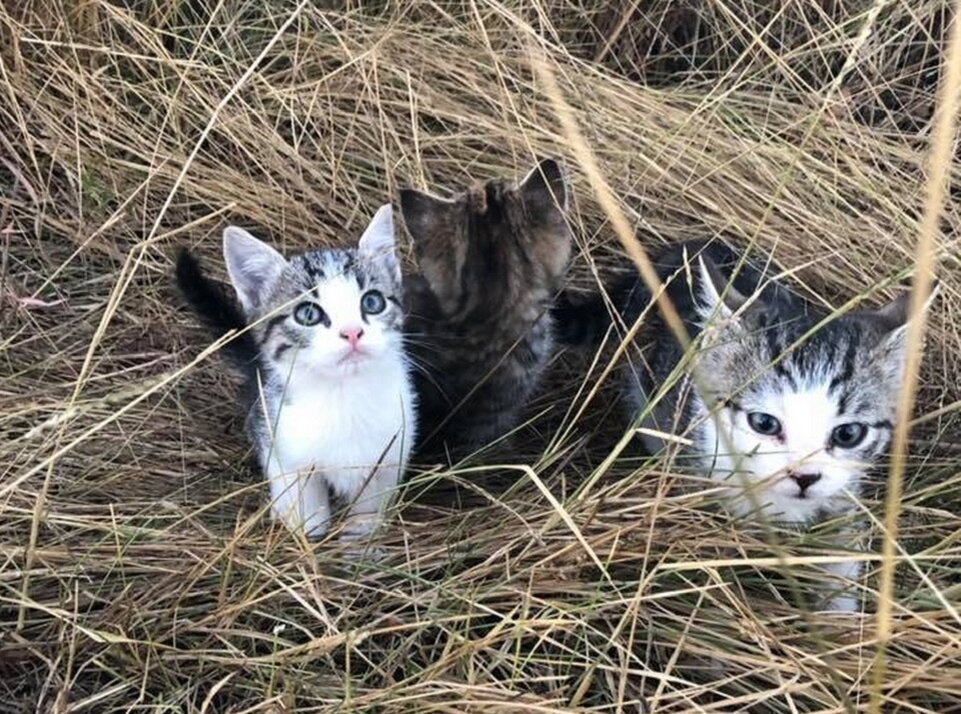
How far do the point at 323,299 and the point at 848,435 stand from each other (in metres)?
0.97

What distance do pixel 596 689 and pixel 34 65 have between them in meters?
2.22

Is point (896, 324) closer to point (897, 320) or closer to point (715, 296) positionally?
point (897, 320)

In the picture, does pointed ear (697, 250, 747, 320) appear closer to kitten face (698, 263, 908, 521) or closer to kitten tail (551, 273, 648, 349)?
kitten face (698, 263, 908, 521)

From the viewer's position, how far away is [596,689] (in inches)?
70.4

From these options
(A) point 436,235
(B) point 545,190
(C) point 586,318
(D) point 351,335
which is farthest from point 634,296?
(D) point 351,335

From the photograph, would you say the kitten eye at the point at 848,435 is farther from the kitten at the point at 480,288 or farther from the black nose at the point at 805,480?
the kitten at the point at 480,288

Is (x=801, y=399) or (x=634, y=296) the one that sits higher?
(x=634, y=296)

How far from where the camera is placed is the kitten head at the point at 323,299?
7.06 ft

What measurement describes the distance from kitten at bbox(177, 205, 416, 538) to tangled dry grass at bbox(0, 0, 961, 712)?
4.0 inches

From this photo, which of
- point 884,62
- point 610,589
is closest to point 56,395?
point 610,589

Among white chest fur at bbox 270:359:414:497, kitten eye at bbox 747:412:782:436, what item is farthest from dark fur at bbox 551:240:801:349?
white chest fur at bbox 270:359:414:497

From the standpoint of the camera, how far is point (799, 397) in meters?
2.02

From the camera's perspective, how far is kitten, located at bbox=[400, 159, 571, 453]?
8.08 feet

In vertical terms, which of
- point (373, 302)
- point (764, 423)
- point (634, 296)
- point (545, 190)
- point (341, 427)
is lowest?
point (341, 427)
